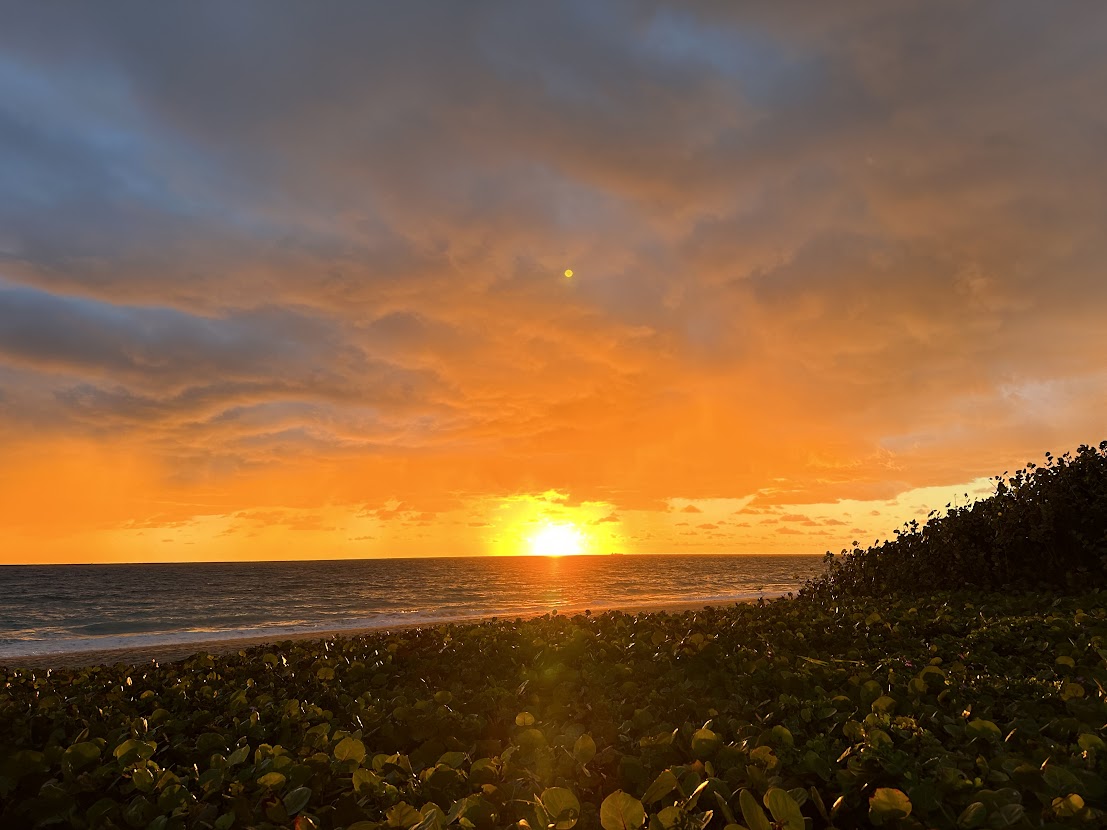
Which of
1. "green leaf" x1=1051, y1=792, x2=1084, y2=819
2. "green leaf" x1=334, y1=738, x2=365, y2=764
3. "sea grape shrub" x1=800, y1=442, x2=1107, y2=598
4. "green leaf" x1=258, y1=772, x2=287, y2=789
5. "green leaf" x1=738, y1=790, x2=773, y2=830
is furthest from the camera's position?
"sea grape shrub" x1=800, y1=442, x2=1107, y2=598

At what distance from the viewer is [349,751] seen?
123 inches

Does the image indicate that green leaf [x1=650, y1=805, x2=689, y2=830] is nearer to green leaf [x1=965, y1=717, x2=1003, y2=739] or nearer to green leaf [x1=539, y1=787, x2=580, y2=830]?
green leaf [x1=539, y1=787, x2=580, y2=830]

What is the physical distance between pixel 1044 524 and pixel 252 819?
1435cm

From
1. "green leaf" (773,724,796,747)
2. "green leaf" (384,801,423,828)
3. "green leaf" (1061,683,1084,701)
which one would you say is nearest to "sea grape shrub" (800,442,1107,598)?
"green leaf" (1061,683,1084,701)

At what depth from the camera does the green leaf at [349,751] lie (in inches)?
123

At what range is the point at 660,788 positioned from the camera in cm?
262

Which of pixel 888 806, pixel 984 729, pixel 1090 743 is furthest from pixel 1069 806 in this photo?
pixel 984 729

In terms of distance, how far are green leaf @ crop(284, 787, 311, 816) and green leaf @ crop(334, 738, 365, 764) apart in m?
0.29

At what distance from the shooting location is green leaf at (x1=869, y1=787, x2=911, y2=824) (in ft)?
8.23

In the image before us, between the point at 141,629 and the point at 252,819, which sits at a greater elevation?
the point at 252,819

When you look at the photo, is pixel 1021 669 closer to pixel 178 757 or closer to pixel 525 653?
pixel 525 653

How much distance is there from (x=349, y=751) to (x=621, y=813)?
4.90 feet

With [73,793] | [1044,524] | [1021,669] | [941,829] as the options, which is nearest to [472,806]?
[941,829]

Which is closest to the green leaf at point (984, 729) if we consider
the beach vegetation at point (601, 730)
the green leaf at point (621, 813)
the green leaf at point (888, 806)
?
the beach vegetation at point (601, 730)
